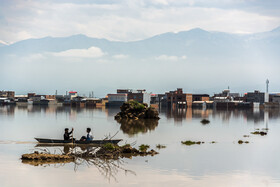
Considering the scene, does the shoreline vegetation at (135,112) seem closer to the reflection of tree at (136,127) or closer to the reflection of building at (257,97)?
the reflection of tree at (136,127)

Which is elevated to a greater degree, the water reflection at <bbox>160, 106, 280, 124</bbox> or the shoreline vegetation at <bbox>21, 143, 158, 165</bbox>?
the shoreline vegetation at <bbox>21, 143, 158, 165</bbox>

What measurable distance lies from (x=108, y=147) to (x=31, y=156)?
5301 mm

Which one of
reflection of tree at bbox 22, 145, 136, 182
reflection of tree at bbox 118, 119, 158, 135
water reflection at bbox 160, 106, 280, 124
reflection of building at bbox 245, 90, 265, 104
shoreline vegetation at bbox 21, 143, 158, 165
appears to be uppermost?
reflection of building at bbox 245, 90, 265, 104

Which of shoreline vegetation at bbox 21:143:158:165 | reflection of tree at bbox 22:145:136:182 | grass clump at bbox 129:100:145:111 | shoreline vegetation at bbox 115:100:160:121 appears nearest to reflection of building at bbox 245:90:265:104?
shoreline vegetation at bbox 115:100:160:121

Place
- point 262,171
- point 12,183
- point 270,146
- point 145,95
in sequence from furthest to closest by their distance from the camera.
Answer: point 145,95
point 270,146
point 262,171
point 12,183

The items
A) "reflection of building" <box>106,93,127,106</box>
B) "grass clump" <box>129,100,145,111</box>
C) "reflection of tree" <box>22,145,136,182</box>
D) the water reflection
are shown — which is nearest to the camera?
"reflection of tree" <box>22,145,136,182</box>

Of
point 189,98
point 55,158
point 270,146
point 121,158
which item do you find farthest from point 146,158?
point 189,98

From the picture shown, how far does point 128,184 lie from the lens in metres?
21.5

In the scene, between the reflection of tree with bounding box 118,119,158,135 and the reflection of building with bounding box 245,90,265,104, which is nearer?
the reflection of tree with bounding box 118,119,158,135

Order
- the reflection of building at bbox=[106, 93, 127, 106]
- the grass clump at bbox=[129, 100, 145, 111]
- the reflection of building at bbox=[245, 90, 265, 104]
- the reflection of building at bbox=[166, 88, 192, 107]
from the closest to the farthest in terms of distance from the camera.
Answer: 1. the grass clump at bbox=[129, 100, 145, 111]
2. the reflection of building at bbox=[106, 93, 127, 106]
3. the reflection of building at bbox=[166, 88, 192, 107]
4. the reflection of building at bbox=[245, 90, 265, 104]

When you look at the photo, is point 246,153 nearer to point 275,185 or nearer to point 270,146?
point 270,146

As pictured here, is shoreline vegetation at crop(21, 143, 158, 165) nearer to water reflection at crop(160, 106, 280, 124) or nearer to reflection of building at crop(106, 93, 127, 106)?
water reflection at crop(160, 106, 280, 124)

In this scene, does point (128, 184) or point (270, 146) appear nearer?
point (128, 184)

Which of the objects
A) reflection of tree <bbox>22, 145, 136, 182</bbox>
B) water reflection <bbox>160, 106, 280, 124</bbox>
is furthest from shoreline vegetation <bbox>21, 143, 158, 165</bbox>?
water reflection <bbox>160, 106, 280, 124</bbox>
